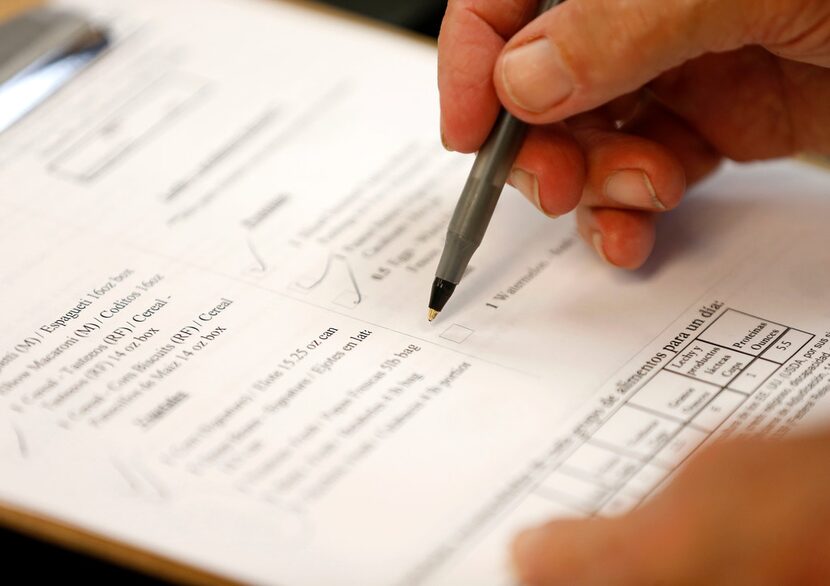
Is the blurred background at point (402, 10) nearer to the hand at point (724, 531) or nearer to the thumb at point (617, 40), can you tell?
the thumb at point (617, 40)

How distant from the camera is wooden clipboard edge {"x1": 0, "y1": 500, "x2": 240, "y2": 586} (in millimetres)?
485

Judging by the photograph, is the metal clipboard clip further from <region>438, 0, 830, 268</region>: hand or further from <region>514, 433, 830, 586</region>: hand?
<region>514, 433, 830, 586</region>: hand

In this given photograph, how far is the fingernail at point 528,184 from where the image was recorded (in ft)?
2.23

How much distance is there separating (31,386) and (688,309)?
394mm

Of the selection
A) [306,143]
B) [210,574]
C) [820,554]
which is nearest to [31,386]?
[210,574]

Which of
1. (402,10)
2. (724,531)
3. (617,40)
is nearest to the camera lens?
(724,531)

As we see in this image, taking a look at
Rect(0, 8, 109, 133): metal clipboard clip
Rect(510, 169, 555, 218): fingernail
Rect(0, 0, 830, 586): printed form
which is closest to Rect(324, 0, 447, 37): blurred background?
Rect(0, 0, 830, 586): printed form

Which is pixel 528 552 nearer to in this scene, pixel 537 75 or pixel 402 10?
pixel 537 75

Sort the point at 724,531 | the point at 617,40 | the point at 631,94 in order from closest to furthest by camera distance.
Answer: the point at 724,531 < the point at 617,40 < the point at 631,94

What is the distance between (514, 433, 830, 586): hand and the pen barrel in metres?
0.23

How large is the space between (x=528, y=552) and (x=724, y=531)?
0.09 meters

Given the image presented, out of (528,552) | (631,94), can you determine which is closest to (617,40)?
(631,94)

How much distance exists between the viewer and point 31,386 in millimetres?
587

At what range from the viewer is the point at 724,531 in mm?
413
